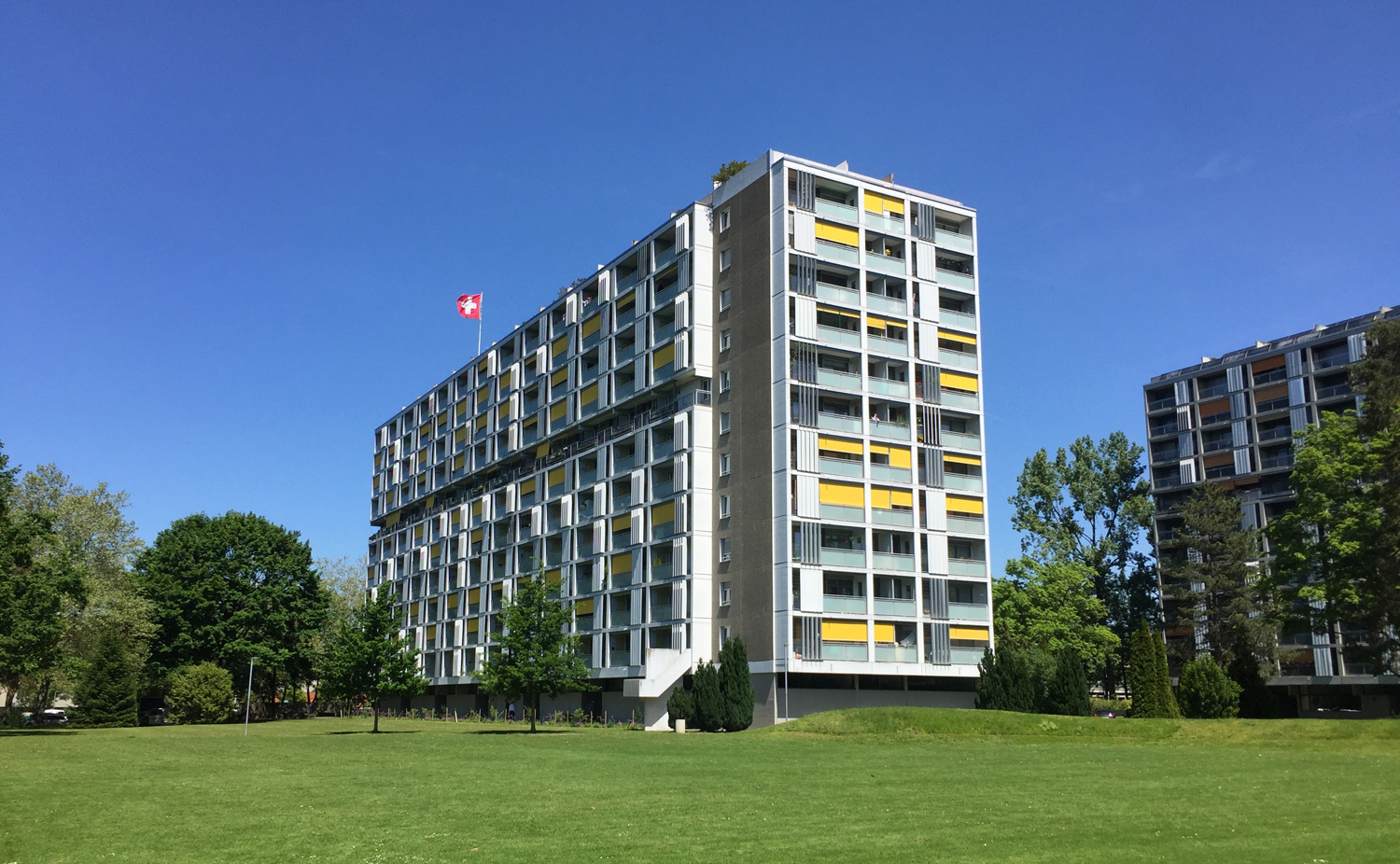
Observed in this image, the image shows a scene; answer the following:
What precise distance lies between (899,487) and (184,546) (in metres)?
54.4

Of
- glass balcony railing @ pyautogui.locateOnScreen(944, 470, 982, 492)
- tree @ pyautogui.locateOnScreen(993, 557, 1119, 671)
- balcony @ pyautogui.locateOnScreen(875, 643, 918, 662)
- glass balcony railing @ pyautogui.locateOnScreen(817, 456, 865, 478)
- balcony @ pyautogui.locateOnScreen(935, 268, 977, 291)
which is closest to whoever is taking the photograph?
balcony @ pyautogui.locateOnScreen(875, 643, 918, 662)

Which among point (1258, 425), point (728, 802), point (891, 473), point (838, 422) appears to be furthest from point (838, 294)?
point (1258, 425)

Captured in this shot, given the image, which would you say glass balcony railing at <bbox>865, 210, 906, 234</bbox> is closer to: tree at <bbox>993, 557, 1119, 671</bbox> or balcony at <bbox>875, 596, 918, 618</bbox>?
balcony at <bbox>875, 596, 918, 618</bbox>

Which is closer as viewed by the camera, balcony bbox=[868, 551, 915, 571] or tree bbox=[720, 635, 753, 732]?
tree bbox=[720, 635, 753, 732]

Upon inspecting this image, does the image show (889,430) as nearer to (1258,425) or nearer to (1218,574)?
(1218,574)

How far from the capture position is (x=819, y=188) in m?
72.1

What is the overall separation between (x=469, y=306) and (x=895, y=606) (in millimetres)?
46590

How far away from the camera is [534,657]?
6128 cm

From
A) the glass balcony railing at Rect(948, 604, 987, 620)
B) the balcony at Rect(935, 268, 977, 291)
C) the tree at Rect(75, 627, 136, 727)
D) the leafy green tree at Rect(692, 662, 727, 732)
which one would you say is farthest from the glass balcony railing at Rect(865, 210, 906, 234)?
the tree at Rect(75, 627, 136, 727)

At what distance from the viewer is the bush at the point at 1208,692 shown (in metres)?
54.5

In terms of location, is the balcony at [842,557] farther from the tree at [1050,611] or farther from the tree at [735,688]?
the tree at [1050,611]

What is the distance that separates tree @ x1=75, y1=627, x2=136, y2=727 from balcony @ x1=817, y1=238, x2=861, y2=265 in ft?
172

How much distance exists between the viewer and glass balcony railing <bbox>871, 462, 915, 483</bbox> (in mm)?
67875

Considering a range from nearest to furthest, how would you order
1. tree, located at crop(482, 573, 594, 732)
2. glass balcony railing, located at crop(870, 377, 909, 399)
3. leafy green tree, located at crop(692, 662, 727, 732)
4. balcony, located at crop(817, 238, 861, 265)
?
tree, located at crop(482, 573, 594, 732) → leafy green tree, located at crop(692, 662, 727, 732) → glass balcony railing, located at crop(870, 377, 909, 399) → balcony, located at crop(817, 238, 861, 265)
